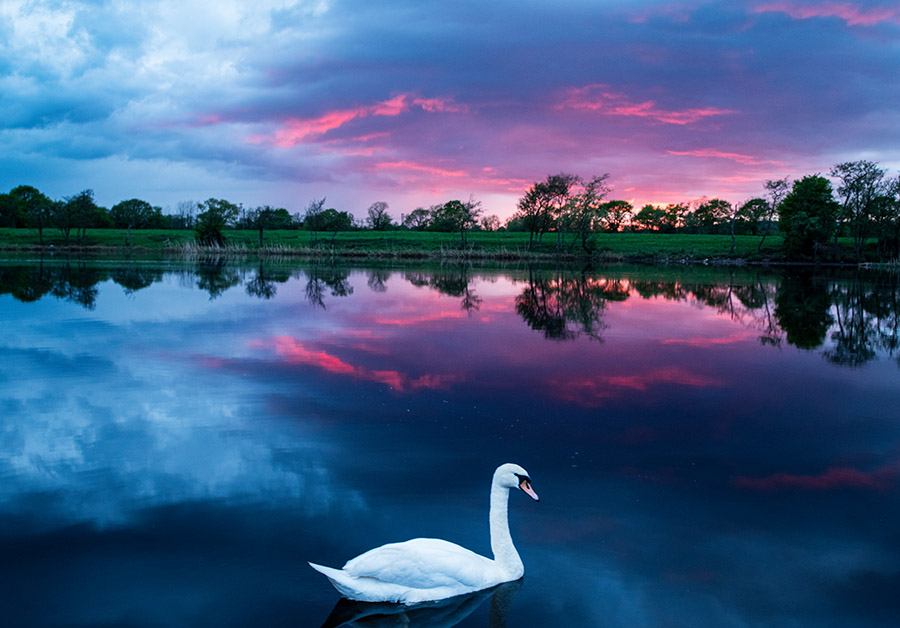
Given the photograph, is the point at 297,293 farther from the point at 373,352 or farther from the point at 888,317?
the point at 888,317

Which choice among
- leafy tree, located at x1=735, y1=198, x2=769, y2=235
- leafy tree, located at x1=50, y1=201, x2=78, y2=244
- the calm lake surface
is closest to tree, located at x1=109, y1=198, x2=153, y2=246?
leafy tree, located at x1=50, y1=201, x2=78, y2=244

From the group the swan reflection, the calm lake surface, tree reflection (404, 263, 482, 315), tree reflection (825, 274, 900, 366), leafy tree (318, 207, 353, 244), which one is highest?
leafy tree (318, 207, 353, 244)

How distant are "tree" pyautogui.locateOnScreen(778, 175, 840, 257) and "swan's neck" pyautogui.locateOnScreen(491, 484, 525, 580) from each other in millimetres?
77256

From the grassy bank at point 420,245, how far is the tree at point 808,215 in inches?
102

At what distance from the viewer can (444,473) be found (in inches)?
266

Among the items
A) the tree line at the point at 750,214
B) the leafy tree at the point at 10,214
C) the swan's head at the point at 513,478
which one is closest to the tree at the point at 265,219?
the tree line at the point at 750,214

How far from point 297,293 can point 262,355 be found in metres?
14.4

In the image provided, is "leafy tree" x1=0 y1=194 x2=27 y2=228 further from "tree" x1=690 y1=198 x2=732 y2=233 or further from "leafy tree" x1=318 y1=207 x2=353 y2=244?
"tree" x1=690 y1=198 x2=732 y2=233

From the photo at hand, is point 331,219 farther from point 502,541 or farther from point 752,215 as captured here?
point 502,541

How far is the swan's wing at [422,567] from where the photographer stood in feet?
14.4

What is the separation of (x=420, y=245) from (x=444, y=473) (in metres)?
76.1

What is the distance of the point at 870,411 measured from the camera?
983 centimetres

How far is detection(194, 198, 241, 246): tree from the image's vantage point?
248 feet

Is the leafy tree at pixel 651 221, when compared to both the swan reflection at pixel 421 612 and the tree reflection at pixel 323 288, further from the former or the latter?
the swan reflection at pixel 421 612
